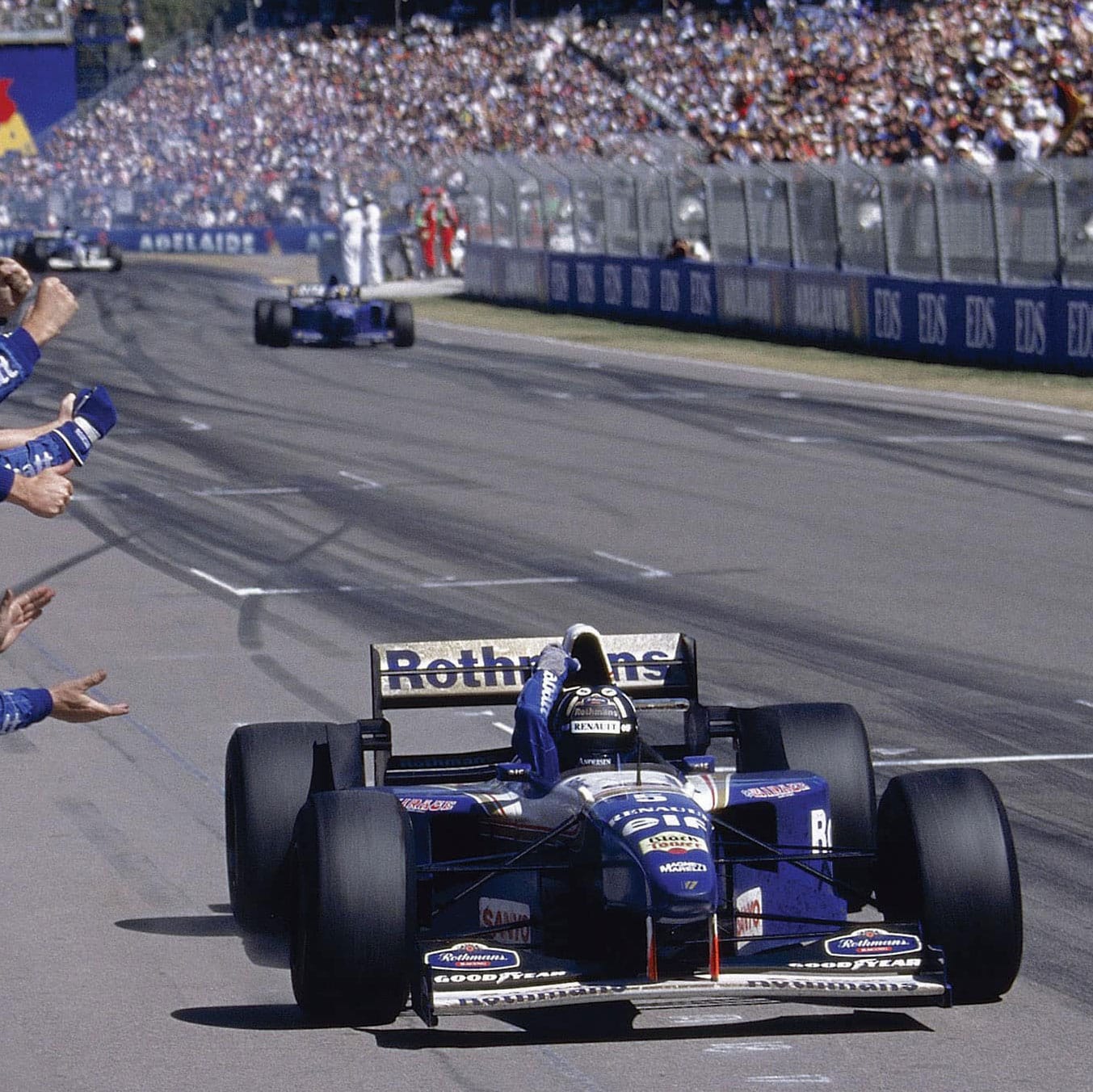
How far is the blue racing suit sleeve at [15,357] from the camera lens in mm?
5754

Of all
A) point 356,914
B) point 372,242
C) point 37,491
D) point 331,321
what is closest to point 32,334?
point 37,491

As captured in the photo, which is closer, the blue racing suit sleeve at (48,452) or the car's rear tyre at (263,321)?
the blue racing suit sleeve at (48,452)

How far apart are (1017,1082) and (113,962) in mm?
2731

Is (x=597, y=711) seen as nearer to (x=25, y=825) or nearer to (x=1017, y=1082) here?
(x=1017, y=1082)

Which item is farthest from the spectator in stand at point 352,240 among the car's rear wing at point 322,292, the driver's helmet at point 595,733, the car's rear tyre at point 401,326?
the driver's helmet at point 595,733

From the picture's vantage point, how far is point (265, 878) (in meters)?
7.28

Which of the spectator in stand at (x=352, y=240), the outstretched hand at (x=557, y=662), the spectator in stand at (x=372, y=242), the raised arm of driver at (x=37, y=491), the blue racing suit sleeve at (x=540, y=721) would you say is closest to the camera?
the raised arm of driver at (x=37, y=491)

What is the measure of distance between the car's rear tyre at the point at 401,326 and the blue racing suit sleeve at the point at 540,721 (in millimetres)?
26977

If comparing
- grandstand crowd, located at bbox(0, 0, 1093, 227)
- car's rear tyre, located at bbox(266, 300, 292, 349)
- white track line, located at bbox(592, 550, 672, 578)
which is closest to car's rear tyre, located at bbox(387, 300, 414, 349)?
car's rear tyre, located at bbox(266, 300, 292, 349)

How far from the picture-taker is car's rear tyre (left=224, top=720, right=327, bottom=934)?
23.9 ft

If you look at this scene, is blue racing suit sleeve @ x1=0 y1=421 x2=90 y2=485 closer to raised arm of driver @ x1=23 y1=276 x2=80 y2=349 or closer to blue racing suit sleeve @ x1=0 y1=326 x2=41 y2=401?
blue racing suit sleeve @ x1=0 y1=326 x2=41 y2=401

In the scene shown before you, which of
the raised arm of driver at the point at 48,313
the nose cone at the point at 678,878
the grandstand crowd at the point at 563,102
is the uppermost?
the grandstand crowd at the point at 563,102

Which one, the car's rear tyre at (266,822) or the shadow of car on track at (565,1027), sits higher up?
the car's rear tyre at (266,822)

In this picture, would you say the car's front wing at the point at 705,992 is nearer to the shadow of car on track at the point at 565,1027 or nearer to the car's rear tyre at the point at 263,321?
the shadow of car on track at the point at 565,1027
